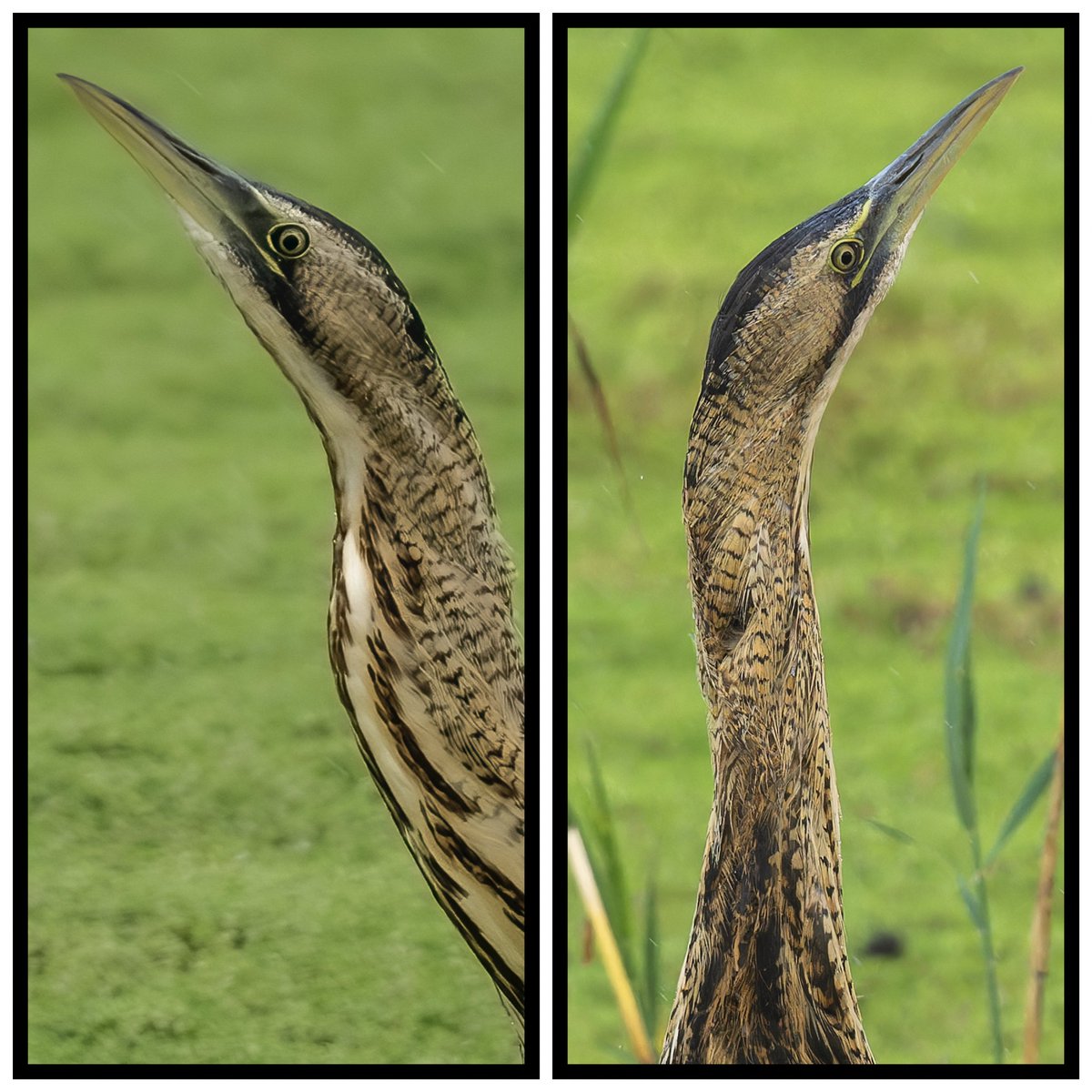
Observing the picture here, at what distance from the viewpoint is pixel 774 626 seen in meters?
1.86

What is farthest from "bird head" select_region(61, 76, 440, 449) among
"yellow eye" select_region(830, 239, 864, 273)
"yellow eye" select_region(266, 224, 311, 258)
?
"yellow eye" select_region(830, 239, 864, 273)

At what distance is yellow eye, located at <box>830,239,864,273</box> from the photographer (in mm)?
1792

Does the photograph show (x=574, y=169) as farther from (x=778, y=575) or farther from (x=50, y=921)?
(x=50, y=921)

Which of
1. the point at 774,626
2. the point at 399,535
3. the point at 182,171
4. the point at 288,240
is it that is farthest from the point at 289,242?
the point at 774,626

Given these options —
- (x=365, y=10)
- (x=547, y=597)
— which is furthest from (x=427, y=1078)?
(x=365, y=10)

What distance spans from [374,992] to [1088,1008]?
0.85m

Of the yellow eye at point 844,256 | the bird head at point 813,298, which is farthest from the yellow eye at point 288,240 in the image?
the yellow eye at point 844,256

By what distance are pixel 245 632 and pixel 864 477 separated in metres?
0.82

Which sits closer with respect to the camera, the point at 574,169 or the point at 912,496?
the point at 574,169

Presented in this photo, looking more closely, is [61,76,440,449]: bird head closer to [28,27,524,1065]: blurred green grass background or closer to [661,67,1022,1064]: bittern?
[28,27,524,1065]: blurred green grass background

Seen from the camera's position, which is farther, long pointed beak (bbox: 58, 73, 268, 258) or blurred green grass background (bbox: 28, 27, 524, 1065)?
blurred green grass background (bbox: 28, 27, 524, 1065)

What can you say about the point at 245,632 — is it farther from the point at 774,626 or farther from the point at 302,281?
the point at 774,626

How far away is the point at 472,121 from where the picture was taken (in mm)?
1969

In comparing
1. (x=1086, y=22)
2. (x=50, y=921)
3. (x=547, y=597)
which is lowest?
(x=50, y=921)
